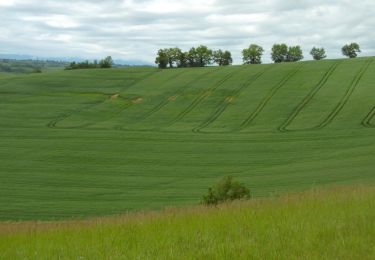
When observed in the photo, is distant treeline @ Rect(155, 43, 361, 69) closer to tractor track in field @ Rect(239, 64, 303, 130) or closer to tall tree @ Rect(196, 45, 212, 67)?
tall tree @ Rect(196, 45, 212, 67)

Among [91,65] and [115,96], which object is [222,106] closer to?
[115,96]

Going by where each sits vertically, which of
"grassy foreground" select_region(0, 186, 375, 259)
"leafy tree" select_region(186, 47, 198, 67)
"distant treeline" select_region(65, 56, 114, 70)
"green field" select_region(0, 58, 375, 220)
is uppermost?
"leafy tree" select_region(186, 47, 198, 67)

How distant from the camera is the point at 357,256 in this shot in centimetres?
522

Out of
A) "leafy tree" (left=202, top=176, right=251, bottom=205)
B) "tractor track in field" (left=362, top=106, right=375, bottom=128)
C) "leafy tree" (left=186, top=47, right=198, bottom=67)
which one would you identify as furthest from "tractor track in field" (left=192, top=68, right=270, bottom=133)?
"leafy tree" (left=186, top=47, right=198, bottom=67)

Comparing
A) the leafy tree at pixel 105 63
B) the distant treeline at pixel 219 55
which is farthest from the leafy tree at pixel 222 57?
the leafy tree at pixel 105 63

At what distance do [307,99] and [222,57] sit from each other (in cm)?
5322

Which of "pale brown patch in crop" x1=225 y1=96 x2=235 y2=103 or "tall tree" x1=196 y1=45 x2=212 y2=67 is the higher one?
"tall tree" x1=196 y1=45 x2=212 y2=67

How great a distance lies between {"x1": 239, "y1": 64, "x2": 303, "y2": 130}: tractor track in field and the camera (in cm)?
5068

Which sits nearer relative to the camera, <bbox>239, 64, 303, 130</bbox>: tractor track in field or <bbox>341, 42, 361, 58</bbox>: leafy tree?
<bbox>239, 64, 303, 130</bbox>: tractor track in field

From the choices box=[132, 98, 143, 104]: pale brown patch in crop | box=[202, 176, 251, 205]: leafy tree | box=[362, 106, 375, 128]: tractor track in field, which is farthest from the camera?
box=[132, 98, 143, 104]: pale brown patch in crop

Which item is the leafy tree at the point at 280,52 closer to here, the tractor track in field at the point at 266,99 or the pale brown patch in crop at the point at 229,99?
the tractor track in field at the point at 266,99

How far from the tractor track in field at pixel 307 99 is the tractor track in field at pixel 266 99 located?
132 inches

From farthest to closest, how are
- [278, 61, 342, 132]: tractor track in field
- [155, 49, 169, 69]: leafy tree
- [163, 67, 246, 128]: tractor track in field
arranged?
[155, 49, 169, 69]: leafy tree, [163, 67, 246, 128]: tractor track in field, [278, 61, 342, 132]: tractor track in field

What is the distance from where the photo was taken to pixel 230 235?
20.7 ft
